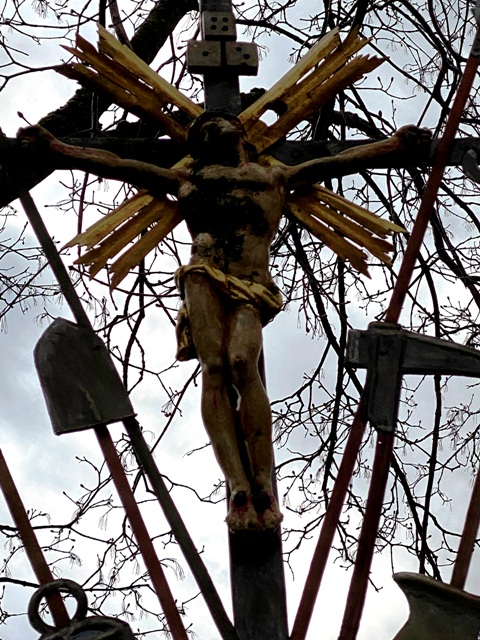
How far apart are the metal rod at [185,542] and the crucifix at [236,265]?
0.07 meters

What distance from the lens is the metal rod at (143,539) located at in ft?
11.0

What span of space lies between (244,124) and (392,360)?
98 cm

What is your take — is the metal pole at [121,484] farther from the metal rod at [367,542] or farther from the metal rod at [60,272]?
the metal rod at [367,542]

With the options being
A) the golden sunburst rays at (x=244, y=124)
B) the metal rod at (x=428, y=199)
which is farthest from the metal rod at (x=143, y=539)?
the metal rod at (x=428, y=199)

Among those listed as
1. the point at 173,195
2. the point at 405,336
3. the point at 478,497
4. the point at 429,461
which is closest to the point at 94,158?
the point at 173,195

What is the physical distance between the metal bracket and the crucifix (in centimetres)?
28

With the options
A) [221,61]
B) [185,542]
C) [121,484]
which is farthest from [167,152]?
[185,542]

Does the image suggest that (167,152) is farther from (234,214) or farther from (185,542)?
Result: (185,542)

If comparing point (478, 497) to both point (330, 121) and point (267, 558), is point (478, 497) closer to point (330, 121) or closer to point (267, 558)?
point (267, 558)

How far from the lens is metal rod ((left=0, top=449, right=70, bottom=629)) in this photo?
10.9 feet

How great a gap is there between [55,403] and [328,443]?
2.56 metres

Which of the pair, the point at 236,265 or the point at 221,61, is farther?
the point at 221,61

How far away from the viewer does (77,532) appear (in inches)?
214

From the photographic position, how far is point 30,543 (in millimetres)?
3416
